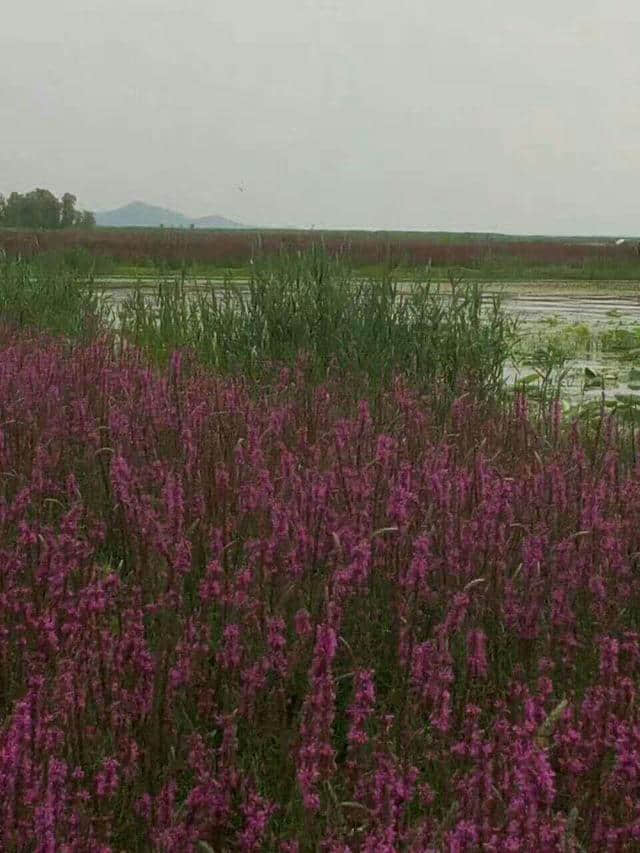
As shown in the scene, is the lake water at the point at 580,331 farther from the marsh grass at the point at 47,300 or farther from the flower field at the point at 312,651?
the flower field at the point at 312,651

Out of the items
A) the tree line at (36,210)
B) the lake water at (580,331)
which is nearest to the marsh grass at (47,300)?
the lake water at (580,331)

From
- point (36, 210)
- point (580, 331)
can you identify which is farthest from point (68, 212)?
point (580, 331)

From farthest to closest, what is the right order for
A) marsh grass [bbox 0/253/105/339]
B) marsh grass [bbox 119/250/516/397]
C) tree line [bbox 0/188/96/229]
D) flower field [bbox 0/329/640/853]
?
1. tree line [bbox 0/188/96/229]
2. marsh grass [bbox 0/253/105/339]
3. marsh grass [bbox 119/250/516/397]
4. flower field [bbox 0/329/640/853]

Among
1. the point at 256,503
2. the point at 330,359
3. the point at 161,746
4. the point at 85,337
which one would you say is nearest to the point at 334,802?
the point at 161,746

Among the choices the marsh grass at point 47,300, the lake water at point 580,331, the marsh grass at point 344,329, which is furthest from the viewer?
the lake water at point 580,331

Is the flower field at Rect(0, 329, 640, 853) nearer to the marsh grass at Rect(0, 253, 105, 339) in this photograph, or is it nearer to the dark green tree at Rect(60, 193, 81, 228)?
the marsh grass at Rect(0, 253, 105, 339)

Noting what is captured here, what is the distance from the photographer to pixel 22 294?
9523 mm

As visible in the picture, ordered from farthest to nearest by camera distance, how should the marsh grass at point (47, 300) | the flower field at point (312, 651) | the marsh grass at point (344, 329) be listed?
1. the marsh grass at point (47, 300)
2. the marsh grass at point (344, 329)
3. the flower field at point (312, 651)

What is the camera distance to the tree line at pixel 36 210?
6650 centimetres

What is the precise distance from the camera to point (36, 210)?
67.1 metres

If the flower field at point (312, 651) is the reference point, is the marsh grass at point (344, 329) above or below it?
above

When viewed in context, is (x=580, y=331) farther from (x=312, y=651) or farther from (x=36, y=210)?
(x=36, y=210)

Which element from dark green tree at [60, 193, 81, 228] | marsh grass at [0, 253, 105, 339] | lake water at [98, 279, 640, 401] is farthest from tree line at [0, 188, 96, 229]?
marsh grass at [0, 253, 105, 339]

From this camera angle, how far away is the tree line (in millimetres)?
66500
